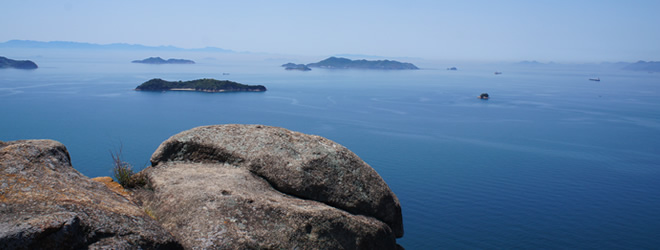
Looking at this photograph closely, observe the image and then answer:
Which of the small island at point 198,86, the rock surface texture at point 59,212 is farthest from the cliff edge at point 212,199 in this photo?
the small island at point 198,86

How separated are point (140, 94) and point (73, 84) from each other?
4114 centimetres

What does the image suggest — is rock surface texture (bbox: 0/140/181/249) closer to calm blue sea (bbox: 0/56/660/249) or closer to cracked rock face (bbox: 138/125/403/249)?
cracked rock face (bbox: 138/125/403/249)

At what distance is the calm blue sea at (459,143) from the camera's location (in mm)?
45094

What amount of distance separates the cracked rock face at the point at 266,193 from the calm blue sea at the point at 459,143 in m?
6.55

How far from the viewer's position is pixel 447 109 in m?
125

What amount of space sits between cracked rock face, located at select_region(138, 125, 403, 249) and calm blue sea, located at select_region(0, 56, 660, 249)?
6.55m

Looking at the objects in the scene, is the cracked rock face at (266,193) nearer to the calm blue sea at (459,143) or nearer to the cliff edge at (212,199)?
the cliff edge at (212,199)

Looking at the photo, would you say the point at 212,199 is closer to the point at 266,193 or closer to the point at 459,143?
the point at 266,193

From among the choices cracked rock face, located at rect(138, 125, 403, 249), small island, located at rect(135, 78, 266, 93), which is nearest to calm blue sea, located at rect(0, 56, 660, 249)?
cracked rock face, located at rect(138, 125, 403, 249)

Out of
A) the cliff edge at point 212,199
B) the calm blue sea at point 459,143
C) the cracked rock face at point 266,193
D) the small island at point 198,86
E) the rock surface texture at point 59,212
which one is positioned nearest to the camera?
the rock surface texture at point 59,212

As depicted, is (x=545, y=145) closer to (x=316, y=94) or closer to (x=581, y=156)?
(x=581, y=156)

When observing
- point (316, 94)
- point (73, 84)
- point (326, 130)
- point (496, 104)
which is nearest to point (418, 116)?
point (326, 130)

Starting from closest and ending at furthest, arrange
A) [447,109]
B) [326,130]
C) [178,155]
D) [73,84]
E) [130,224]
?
[130,224], [178,155], [326,130], [447,109], [73,84]

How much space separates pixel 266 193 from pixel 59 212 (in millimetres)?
3121
